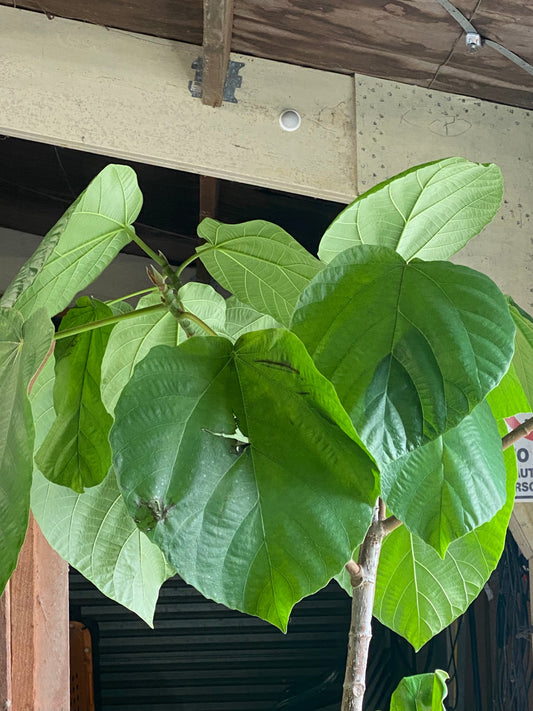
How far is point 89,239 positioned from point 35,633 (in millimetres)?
436

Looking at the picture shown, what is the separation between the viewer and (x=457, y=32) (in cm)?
210

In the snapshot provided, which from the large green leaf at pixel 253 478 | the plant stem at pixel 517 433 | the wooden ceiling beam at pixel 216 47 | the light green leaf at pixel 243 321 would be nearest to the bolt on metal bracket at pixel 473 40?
the wooden ceiling beam at pixel 216 47

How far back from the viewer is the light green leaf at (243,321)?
628 mm

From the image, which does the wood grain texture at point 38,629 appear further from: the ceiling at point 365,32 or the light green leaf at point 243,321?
the ceiling at point 365,32

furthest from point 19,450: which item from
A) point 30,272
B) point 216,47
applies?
point 216,47

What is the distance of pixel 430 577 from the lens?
0.56 metres

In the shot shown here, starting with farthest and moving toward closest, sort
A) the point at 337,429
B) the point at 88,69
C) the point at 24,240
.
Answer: the point at 24,240 → the point at 88,69 → the point at 337,429

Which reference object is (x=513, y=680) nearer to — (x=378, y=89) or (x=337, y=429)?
(x=378, y=89)

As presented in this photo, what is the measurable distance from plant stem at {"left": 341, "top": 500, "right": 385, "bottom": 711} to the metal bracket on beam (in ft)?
6.74

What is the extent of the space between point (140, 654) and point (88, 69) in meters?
3.84

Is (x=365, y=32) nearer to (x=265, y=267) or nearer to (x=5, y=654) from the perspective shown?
(x=265, y=267)

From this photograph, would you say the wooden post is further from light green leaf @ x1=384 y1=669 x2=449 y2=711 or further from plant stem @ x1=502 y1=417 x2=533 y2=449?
plant stem @ x1=502 y1=417 x2=533 y2=449

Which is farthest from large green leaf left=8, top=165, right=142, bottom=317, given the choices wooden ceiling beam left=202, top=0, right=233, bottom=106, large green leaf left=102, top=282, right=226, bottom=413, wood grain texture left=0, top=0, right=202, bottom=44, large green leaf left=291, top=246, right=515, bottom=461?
wood grain texture left=0, top=0, right=202, bottom=44

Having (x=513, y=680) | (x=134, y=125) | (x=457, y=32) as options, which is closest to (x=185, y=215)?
(x=134, y=125)
